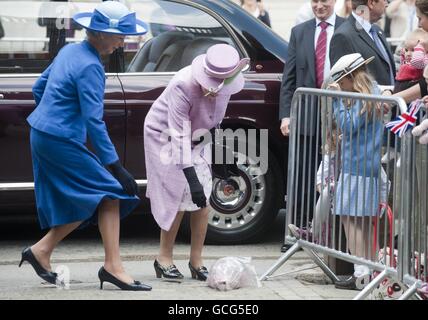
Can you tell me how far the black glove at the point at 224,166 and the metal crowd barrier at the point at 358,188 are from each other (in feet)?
1.79

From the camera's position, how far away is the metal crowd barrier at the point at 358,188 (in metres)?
6.57

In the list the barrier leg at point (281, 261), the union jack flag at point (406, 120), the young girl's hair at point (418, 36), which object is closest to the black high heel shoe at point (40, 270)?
the barrier leg at point (281, 261)

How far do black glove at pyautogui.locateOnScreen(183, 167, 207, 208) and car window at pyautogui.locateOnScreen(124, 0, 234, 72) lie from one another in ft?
5.78

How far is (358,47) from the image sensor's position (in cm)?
846

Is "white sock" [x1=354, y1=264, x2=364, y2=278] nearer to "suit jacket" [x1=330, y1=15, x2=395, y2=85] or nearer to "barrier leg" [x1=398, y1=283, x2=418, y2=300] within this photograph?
"barrier leg" [x1=398, y1=283, x2=418, y2=300]

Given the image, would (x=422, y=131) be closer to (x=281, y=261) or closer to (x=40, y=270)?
(x=281, y=261)

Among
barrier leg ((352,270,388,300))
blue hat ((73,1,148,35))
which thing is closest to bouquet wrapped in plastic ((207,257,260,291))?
barrier leg ((352,270,388,300))

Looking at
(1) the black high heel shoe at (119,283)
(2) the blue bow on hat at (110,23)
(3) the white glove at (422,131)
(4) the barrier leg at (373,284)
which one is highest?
(2) the blue bow on hat at (110,23)

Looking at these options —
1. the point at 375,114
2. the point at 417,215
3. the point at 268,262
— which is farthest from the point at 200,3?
the point at 417,215

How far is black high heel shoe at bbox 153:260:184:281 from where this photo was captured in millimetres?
7812

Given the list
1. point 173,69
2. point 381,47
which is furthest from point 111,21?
point 381,47

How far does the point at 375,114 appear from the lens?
689cm

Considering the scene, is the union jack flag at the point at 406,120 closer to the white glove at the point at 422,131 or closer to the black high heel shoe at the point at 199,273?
the white glove at the point at 422,131

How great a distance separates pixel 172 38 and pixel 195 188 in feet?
6.73
